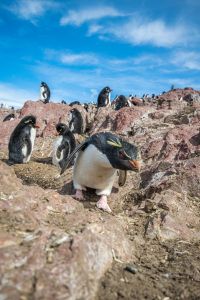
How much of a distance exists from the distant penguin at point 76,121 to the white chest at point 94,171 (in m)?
10.4

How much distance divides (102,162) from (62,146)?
6.38 m

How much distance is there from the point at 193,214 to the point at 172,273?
5.72ft

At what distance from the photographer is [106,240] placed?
10.8ft

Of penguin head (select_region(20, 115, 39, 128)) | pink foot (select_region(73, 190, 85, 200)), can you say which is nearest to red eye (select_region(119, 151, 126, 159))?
pink foot (select_region(73, 190, 85, 200))

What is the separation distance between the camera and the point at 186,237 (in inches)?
172

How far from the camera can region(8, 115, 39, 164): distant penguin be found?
10953mm

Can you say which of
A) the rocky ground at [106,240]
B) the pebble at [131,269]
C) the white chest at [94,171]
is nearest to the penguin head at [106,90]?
the rocky ground at [106,240]

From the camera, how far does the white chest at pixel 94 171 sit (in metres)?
5.40

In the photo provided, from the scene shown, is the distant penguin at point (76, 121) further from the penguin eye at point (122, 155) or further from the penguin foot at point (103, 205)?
the penguin eye at point (122, 155)

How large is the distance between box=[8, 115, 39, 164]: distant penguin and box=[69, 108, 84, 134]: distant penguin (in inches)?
150

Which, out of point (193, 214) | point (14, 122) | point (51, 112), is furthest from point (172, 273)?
point (51, 112)

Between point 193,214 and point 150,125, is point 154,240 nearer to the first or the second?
point 193,214

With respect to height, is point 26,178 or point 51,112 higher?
point 51,112

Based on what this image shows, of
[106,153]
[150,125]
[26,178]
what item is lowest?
[26,178]
